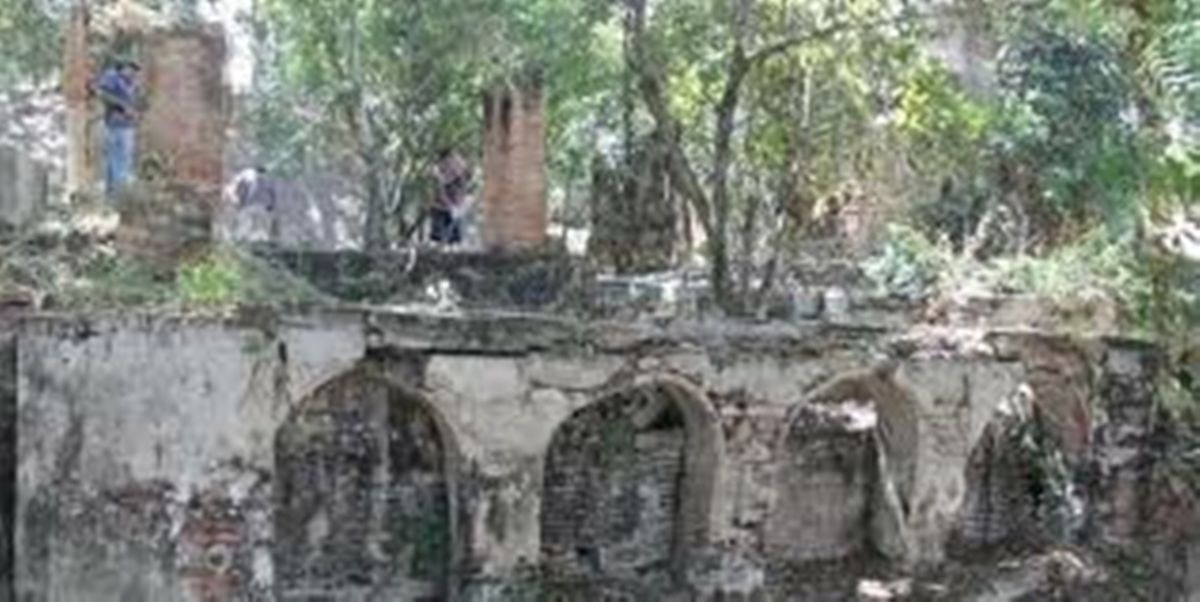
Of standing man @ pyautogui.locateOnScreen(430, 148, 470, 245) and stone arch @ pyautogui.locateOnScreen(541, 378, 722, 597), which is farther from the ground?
standing man @ pyautogui.locateOnScreen(430, 148, 470, 245)

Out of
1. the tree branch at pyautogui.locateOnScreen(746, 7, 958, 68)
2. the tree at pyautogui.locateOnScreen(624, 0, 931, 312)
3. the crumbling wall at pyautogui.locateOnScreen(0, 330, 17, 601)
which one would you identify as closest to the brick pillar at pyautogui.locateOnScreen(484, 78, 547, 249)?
the tree at pyautogui.locateOnScreen(624, 0, 931, 312)

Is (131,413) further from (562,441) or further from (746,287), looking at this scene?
(746,287)

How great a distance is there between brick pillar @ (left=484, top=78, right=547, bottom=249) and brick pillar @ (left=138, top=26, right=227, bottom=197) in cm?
331

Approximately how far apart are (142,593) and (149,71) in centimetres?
357

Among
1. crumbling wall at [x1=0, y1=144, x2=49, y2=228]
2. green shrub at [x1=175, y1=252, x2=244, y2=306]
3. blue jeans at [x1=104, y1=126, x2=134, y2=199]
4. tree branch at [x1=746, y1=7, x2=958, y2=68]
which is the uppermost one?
tree branch at [x1=746, y1=7, x2=958, y2=68]

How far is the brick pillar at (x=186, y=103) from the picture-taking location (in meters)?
11.3

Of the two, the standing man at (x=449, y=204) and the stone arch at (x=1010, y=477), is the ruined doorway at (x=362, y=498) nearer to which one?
the stone arch at (x=1010, y=477)

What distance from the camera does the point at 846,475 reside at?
12695 millimetres

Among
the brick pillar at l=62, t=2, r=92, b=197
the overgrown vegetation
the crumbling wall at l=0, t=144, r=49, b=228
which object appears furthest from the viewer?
the brick pillar at l=62, t=2, r=92, b=197

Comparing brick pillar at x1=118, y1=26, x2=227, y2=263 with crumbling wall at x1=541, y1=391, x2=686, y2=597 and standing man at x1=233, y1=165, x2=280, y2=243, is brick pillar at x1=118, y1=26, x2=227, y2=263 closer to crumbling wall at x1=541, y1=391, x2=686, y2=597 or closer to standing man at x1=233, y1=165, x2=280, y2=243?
crumbling wall at x1=541, y1=391, x2=686, y2=597

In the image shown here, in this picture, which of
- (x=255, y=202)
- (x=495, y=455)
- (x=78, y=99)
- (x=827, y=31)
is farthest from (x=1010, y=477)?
(x=255, y=202)

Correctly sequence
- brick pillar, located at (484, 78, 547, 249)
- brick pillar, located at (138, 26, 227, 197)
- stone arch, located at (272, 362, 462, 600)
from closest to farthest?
stone arch, located at (272, 362, 462, 600) → brick pillar, located at (138, 26, 227, 197) → brick pillar, located at (484, 78, 547, 249)

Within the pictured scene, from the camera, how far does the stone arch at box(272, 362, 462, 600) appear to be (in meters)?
10.6

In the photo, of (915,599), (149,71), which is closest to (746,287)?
Result: (915,599)
